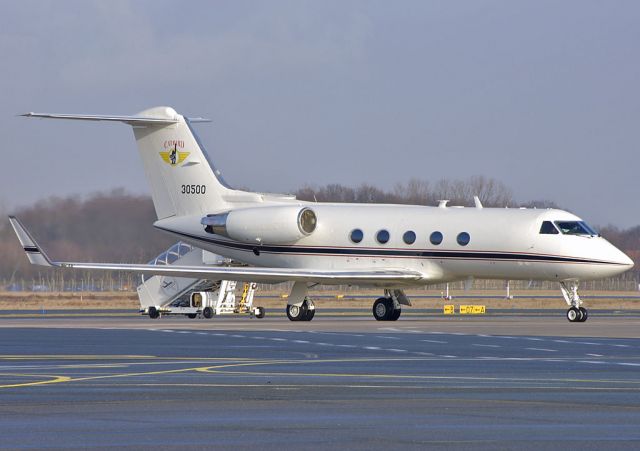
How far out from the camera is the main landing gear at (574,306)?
37.5m

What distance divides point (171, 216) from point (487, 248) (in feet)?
39.2

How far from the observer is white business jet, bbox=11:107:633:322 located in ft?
127

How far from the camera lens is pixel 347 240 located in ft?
135

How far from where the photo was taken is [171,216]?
45.4 m

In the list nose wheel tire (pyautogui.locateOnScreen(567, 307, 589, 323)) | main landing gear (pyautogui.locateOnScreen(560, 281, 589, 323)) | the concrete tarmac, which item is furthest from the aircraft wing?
the concrete tarmac

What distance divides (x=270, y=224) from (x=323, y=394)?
27.1 metres

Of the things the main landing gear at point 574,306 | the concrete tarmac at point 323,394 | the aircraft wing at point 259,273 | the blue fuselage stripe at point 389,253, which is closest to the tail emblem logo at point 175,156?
the blue fuselage stripe at point 389,253

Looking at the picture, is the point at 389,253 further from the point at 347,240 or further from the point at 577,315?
the point at 577,315

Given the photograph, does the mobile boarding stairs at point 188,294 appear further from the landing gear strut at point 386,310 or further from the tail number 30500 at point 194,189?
the landing gear strut at point 386,310

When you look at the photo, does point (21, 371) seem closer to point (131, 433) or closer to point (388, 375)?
point (388, 375)

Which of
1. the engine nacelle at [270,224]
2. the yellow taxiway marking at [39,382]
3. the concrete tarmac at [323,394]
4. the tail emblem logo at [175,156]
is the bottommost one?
the concrete tarmac at [323,394]

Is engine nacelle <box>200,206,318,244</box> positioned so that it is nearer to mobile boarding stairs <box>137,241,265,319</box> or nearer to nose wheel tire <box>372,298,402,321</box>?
nose wheel tire <box>372,298,402,321</box>

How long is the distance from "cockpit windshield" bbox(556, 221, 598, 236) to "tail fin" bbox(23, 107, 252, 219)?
1139cm

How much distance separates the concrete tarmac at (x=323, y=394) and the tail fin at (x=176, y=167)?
18.0m
